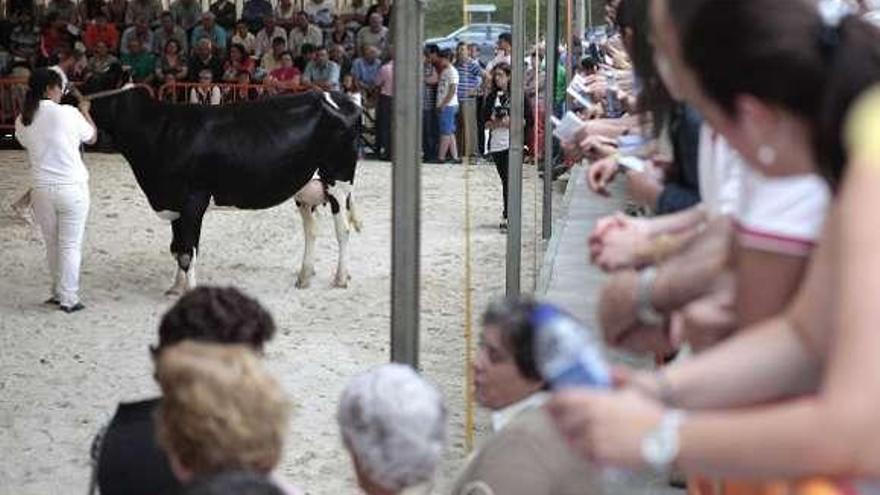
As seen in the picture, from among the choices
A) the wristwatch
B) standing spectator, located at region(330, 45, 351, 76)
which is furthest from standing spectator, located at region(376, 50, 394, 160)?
the wristwatch

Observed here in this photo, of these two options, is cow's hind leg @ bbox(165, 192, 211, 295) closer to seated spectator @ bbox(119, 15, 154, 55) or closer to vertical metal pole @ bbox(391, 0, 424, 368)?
vertical metal pole @ bbox(391, 0, 424, 368)

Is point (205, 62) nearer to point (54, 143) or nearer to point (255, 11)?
point (255, 11)

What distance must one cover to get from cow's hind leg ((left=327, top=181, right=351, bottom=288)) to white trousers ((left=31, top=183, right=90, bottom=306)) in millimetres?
1986

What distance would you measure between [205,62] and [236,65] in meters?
0.47

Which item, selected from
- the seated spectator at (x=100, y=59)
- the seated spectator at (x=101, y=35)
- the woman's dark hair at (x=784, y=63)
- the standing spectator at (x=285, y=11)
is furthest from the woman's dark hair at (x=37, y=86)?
the standing spectator at (x=285, y=11)

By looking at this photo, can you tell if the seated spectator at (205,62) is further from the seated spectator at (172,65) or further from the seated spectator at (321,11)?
the seated spectator at (321,11)

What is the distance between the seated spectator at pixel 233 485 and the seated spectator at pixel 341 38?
790 inches

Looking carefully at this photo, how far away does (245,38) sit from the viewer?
22734 mm

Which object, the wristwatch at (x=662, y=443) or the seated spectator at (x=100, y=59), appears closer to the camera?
the wristwatch at (x=662, y=443)

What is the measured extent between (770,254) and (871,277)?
0.57m

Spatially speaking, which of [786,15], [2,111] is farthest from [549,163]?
[2,111]

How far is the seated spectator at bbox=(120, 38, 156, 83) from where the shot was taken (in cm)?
2195

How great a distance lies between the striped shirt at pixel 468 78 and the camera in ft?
33.8

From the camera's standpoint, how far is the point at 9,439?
7.03m
